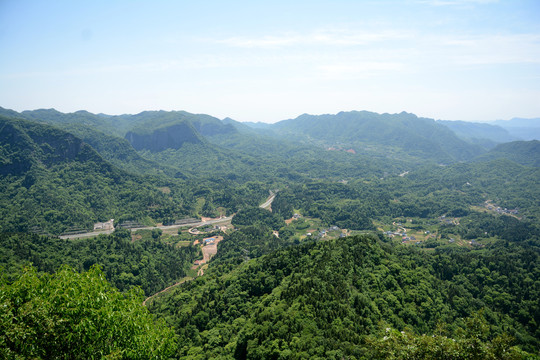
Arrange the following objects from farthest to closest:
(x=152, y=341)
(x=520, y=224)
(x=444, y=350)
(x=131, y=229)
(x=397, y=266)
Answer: (x=520, y=224), (x=131, y=229), (x=397, y=266), (x=152, y=341), (x=444, y=350)

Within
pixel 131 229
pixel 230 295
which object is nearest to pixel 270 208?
pixel 131 229

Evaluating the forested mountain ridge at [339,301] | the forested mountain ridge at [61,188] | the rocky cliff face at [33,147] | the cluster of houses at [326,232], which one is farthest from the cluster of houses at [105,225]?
the cluster of houses at [326,232]

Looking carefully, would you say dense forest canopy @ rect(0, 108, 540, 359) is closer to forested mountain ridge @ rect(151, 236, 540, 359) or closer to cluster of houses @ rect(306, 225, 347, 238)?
forested mountain ridge @ rect(151, 236, 540, 359)

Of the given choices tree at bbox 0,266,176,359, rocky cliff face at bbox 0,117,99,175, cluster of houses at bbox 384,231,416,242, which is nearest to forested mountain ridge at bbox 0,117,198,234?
rocky cliff face at bbox 0,117,99,175

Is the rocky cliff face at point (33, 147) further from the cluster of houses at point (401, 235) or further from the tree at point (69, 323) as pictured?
the cluster of houses at point (401, 235)

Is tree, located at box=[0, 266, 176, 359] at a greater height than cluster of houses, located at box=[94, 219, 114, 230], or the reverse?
tree, located at box=[0, 266, 176, 359]

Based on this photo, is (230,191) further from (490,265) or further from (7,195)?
(490,265)
